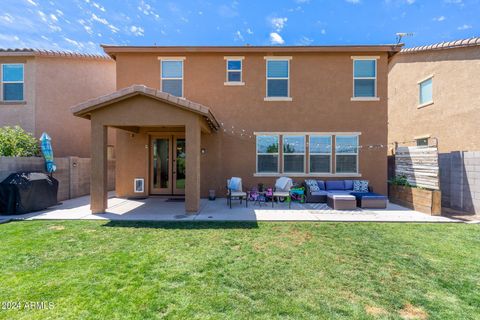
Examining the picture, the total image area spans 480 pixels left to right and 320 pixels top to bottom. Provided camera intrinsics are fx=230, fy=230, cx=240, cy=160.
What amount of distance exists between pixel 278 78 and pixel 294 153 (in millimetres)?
3613

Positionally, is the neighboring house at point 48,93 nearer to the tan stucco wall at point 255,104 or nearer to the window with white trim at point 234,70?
the tan stucco wall at point 255,104

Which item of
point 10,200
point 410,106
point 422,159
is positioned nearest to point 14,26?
point 10,200

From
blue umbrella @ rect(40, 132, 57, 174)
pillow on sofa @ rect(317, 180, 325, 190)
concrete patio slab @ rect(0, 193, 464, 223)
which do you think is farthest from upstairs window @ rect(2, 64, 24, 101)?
pillow on sofa @ rect(317, 180, 325, 190)

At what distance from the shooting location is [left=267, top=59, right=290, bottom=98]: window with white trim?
35.5ft

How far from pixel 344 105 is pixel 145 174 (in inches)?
390

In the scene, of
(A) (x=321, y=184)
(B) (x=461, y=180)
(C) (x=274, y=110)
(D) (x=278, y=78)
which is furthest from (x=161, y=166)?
(B) (x=461, y=180)

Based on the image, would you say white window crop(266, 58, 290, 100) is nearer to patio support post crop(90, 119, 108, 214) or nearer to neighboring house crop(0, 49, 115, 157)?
patio support post crop(90, 119, 108, 214)

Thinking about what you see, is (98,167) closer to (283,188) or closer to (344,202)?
(283,188)

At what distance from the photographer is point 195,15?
12.1m

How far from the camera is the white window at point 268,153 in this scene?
35.5 feet

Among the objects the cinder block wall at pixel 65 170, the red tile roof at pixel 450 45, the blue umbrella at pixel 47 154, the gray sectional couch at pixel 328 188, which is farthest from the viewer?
the red tile roof at pixel 450 45

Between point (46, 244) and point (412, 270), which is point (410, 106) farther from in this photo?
point (46, 244)

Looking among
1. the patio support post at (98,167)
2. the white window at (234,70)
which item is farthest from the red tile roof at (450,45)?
the patio support post at (98,167)

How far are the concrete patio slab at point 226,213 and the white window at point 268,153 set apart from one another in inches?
81.1
